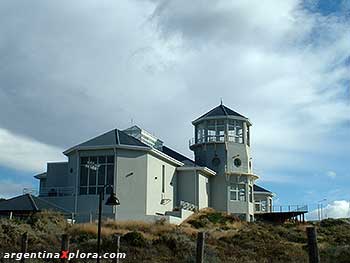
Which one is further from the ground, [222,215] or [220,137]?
[220,137]

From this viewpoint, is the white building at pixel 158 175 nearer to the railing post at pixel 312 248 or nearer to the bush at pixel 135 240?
the bush at pixel 135 240

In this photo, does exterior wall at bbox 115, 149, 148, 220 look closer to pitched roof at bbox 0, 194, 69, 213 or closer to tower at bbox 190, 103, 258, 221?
pitched roof at bbox 0, 194, 69, 213

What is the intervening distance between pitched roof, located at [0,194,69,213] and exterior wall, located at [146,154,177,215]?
6.34 metres

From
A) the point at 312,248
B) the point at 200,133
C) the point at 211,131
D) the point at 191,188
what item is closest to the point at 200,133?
the point at 200,133

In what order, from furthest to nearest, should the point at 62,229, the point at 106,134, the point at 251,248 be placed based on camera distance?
1. the point at 106,134
2. the point at 62,229
3. the point at 251,248

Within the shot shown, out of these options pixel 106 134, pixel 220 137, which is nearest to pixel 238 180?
pixel 220 137

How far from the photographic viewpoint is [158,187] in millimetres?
44125

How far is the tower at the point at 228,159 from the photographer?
165ft

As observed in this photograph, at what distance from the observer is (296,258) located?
27.6 metres

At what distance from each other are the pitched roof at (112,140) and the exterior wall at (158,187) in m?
1.72

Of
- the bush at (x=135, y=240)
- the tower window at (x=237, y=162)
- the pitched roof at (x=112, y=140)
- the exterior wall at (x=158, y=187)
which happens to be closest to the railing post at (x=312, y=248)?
the bush at (x=135, y=240)

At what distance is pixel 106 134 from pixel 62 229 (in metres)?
11.5

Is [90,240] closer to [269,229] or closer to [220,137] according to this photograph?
[269,229]

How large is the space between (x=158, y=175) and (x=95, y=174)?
4.91m
